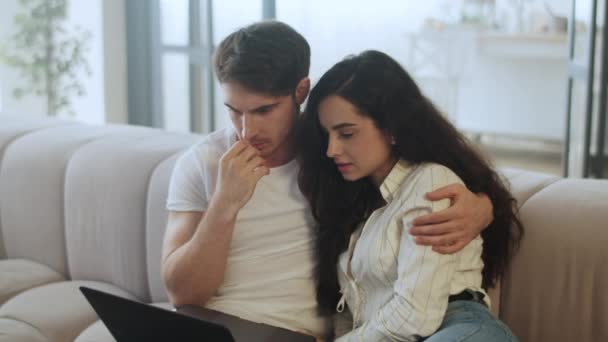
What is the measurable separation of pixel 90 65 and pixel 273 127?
2758 mm

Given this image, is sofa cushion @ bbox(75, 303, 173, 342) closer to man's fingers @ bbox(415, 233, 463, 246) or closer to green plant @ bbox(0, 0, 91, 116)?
man's fingers @ bbox(415, 233, 463, 246)

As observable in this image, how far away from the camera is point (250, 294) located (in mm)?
1621

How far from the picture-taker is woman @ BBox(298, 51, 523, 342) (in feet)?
4.38

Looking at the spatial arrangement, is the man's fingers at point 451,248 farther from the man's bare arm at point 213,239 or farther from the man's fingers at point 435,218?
the man's bare arm at point 213,239

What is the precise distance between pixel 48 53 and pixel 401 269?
325 cm

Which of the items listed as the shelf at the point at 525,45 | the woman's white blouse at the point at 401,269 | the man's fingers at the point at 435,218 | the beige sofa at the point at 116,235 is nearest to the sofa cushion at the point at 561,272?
the beige sofa at the point at 116,235

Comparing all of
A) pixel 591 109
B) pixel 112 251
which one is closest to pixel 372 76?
pixel 112 251

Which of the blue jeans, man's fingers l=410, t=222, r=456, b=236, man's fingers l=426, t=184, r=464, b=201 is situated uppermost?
man's fingers l=426, t=184, r=464, b=201

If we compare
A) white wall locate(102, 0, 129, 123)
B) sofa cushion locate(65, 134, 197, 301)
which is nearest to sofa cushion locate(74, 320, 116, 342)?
sofa cushion locate(65, 134, 197, 301)

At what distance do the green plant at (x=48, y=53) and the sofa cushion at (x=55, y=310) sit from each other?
2150 mm

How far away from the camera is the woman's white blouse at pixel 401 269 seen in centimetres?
132

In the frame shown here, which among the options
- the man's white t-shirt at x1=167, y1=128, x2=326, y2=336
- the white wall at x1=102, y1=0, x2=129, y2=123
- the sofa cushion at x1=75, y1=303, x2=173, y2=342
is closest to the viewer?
the man's white t-shirt at x1=167, y1=128, x2=326, y2=336

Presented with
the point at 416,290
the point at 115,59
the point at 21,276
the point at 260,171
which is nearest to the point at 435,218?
the point at 416,290

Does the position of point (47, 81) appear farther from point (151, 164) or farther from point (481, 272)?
point (481, 272)
